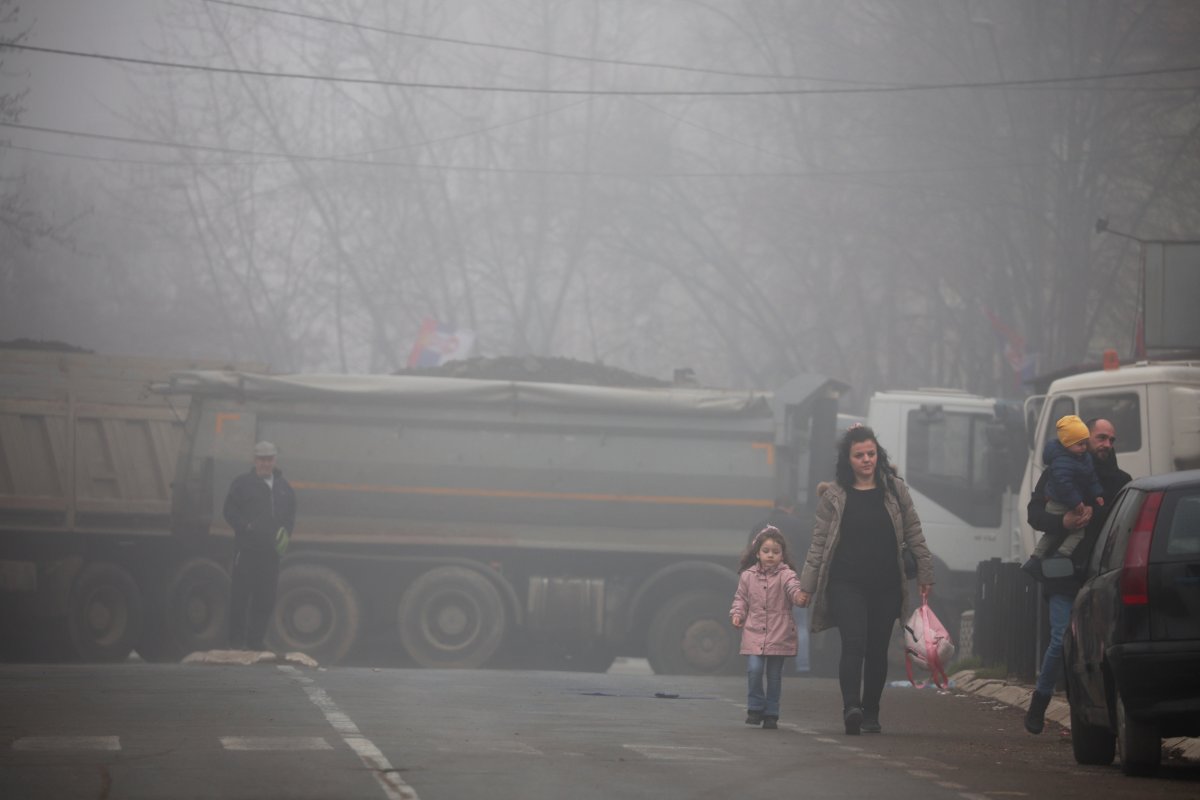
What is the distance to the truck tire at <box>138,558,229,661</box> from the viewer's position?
20.7 metres

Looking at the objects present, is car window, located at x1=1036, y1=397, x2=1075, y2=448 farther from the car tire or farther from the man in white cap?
the car tire

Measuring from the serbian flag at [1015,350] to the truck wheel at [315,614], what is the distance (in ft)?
43.3

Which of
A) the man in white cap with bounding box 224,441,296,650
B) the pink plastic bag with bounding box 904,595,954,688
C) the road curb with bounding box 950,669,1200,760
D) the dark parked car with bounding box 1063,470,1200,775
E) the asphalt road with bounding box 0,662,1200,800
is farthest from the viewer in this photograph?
the man in white cap with bounding box 224,441,296,650

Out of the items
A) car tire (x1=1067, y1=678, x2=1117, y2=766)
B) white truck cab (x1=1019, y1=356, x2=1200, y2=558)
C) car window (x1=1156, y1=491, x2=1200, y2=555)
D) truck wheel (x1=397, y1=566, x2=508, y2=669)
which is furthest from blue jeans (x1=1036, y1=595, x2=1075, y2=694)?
truck wheel (x1=397, y1=566, x2=508, y2=669)

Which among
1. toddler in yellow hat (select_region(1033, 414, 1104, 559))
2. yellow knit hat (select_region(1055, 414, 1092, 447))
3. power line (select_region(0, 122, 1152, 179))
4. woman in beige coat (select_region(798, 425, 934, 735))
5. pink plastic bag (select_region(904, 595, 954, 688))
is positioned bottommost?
pink plastic bag (select_region(904, 595, 954, 688))

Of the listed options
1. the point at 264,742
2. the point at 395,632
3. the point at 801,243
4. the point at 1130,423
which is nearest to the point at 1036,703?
the point at 264,742

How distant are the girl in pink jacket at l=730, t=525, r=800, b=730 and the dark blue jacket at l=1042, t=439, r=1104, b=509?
1598 millimetres

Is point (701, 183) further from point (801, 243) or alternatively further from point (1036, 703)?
point (1036, 703)

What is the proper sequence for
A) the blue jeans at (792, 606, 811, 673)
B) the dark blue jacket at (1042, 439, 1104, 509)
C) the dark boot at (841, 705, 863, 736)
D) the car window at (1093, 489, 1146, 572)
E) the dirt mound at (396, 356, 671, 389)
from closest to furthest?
the car window at (1093, 489, 1146, 572) < the dark boot at (841, 705, 863, 736) < the dark blue jacket at (1042, 439, 1104, 509) < the blue jeans at (792, 606, 811, 673) < the dirt mound at (396, 356, 671, 389)

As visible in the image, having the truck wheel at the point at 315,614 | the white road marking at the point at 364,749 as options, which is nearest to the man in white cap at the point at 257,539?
the truck wheel at the point at 315,614

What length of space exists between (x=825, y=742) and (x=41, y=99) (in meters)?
33.7

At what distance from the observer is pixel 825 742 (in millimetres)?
10414

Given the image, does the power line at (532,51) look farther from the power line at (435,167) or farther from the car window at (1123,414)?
the car window at (1123,414)

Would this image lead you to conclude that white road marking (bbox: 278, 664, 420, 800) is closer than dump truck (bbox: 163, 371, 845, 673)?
Yes
